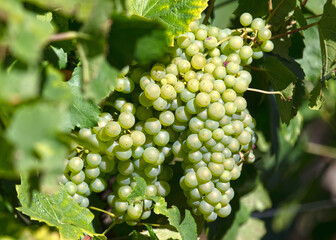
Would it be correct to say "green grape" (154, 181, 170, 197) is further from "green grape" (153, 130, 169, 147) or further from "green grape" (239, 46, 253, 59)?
"green grape" (239, 46, 253, 59)

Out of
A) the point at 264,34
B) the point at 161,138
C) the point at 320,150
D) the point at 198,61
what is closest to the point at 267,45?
the point at 264,34

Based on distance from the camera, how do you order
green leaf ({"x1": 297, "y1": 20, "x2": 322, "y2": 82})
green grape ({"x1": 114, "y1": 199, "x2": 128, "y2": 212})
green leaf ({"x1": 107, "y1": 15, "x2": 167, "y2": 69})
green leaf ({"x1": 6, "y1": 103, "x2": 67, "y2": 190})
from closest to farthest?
1. green leaf ({"x1": 6, "y1": 103, "x2": 67, "y2": 190})
2. green leaf ({"x1": 107, "y1": 15, "x2": 167, "y2": 69})
3. green grape ({"x1": 114, "y1": 199, "x2": 128, "y2": 212})
4. green leaf ({"x1": 297, "y1": 20, "x2": 322, "y2": 82})

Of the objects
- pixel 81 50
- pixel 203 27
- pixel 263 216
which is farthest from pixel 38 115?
pixel 263 216

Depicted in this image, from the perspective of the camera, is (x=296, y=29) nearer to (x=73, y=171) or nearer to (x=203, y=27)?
(x=203, y=27)

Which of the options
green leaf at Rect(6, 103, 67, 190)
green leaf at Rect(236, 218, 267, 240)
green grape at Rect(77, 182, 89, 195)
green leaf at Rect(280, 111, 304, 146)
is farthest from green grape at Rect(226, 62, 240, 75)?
green leaf at Rect(236, 218, 267, 240)

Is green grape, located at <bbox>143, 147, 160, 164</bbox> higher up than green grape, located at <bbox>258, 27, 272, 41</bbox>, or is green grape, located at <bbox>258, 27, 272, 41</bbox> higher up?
green grape, located at <bbox>258, 27, 272, 41</bbox>

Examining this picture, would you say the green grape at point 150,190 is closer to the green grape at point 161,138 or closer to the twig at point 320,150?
the green grape at point 161,138

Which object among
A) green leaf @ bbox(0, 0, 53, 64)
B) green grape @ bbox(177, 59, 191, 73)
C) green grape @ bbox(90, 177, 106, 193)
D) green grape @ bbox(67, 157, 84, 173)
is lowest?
green grape @ bbox(90, 177, 106, 193)
